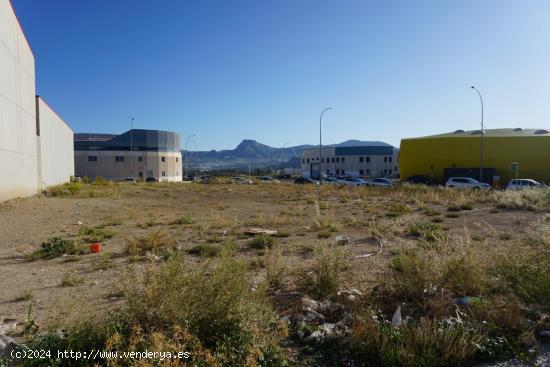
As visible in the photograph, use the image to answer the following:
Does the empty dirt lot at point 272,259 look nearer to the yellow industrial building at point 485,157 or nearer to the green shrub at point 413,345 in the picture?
the green shrub at point 413,345

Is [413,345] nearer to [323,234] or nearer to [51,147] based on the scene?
[323,234]

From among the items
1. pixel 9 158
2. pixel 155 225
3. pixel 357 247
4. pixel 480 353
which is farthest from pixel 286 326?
pixel 9 158

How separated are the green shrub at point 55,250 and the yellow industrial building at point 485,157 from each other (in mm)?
47187

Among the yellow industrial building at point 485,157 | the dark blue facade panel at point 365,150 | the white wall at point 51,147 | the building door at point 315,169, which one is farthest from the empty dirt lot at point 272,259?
the dark blue facade panel at point 365,150

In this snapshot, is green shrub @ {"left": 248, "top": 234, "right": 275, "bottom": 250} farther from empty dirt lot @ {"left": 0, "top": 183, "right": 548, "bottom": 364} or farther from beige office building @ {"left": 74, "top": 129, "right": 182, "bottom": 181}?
beige office building @ {"left": 74, "top": 129, "right": 182, "bottom": 181}

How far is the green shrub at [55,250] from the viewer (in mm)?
8547

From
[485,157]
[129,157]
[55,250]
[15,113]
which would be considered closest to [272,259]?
[55,250]

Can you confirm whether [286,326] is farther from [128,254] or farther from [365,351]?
[128,254]

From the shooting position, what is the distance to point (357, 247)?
9.55 metres

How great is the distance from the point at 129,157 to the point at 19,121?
7729 centimetres

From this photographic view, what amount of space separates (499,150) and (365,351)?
2121 inches

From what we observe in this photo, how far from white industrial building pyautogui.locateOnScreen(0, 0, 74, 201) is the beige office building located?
62.7m

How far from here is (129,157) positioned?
3831 inches

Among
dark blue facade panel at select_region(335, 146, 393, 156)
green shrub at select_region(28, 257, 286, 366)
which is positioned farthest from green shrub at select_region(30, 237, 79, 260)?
dark blue facade panel at select_region(335, 146, 393, 156)
